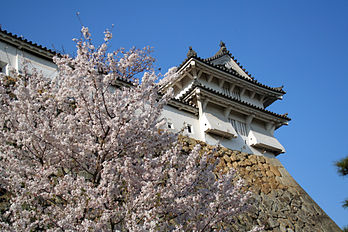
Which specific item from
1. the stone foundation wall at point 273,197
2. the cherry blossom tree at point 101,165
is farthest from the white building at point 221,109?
the cherry blossom tree at point 101,165

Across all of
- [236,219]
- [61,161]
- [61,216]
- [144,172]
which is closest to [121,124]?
[144,172]

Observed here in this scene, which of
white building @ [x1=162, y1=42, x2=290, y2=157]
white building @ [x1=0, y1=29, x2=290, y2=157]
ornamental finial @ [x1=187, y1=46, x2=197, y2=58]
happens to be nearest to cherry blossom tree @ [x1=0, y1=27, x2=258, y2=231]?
white building @ [x1=0, y1=29, x2=290, y2=157]

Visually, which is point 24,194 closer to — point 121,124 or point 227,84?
point 121,124

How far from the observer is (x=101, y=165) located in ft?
18.9

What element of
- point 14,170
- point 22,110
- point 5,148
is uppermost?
point 22,110

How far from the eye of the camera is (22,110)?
5914 mm

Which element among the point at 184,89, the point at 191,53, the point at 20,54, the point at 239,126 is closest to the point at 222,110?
the point at 239,126

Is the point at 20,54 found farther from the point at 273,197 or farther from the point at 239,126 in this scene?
the point at 273,197

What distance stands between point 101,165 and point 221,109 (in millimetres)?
9474

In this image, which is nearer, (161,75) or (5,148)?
(5,148)

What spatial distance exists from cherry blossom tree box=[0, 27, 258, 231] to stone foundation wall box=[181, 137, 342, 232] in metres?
5.94

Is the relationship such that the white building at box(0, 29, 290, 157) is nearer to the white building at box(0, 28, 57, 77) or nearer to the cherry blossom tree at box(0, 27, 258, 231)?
the white building at box(0, 28, 57, 77)

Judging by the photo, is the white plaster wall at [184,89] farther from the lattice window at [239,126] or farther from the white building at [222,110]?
the lattice window at [239,126]

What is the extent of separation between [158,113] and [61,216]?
2.67m
